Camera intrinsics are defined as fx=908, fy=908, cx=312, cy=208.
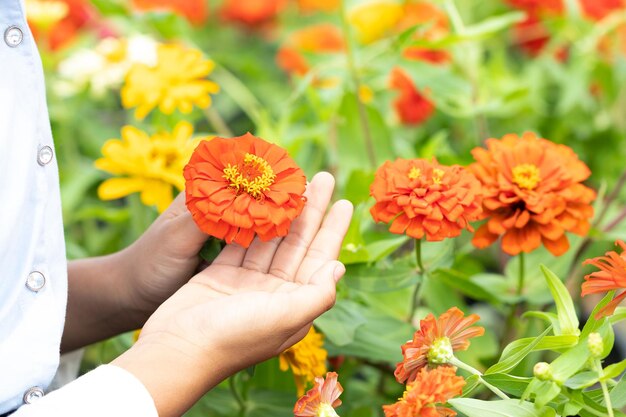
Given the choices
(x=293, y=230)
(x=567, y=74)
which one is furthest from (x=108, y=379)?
(x=567, y=74)

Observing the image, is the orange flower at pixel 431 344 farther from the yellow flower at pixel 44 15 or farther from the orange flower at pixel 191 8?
the orange flower at pixel 191 8

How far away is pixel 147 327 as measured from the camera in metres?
0.62

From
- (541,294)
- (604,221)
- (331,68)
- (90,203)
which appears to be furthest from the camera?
(90,203)

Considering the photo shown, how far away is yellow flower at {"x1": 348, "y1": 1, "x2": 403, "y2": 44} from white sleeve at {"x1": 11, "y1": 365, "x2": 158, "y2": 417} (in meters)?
1.01

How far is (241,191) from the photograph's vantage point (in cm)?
62

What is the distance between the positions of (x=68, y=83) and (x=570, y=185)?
803 millimetres

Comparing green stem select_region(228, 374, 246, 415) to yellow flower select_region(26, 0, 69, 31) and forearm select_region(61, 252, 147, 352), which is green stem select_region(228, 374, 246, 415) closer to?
forearm select_region(61, 252, 147, 352)

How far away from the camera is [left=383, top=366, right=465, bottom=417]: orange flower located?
21.3 inches

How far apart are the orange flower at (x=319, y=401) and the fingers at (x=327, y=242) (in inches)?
3.3

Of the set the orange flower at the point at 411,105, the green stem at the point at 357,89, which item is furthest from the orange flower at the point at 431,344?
the orange flower at the point at 411,105

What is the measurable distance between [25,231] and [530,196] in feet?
1.23

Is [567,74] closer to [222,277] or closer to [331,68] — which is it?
[331,68]

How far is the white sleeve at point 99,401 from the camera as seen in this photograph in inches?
22.1

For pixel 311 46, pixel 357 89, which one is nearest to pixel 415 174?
pixel 357 89
